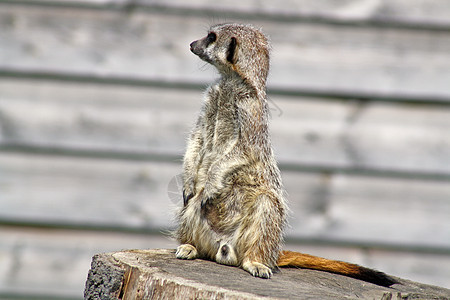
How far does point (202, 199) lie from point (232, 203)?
0.47 ft

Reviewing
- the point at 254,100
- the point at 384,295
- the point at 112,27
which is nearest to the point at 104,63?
the point at 112,27

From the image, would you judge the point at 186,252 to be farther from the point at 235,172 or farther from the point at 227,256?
the point at 235,172

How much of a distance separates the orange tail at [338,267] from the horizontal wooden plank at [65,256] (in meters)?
1.00

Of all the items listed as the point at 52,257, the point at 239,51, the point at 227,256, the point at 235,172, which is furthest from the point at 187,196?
the point at 52,257

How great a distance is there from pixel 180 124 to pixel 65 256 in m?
1.08

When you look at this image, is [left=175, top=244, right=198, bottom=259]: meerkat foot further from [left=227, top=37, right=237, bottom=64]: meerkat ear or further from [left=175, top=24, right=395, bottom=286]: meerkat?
[left=227, top=37, right=237, bottom=64]: meerkat ear

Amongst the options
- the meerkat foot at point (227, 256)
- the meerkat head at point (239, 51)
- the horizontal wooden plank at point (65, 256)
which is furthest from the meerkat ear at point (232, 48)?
the horizontal wooden plank at point (65, 256)

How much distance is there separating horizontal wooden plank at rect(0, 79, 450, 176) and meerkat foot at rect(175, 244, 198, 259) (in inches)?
44.4

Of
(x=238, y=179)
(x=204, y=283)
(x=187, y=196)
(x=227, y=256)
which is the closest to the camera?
(x=204, y=283)

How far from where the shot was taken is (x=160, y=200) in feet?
12.7

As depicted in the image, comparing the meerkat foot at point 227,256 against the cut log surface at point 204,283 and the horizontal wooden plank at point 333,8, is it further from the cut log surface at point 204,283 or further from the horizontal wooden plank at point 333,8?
the horizontal wooden plank at point 333,8

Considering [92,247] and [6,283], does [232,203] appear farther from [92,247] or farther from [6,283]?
[6,283]

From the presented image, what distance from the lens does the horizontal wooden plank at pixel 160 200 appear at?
3.81 m

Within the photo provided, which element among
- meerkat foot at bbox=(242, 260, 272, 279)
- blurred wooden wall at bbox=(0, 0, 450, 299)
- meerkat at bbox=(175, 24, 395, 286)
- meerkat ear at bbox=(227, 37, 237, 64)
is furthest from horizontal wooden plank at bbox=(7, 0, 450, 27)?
meerkat foot at bbox=(242, 260, 272, 279)
